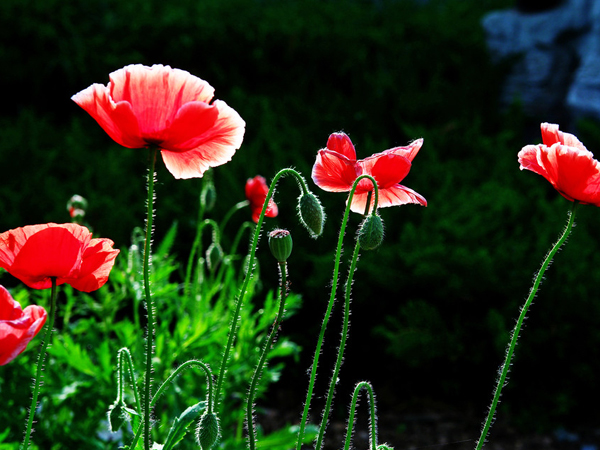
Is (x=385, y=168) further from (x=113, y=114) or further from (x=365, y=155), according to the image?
(x=365, y=155)

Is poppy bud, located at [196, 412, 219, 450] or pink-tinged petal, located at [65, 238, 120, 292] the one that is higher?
pink-tinged petal, located at [65, 238, 120, 292]

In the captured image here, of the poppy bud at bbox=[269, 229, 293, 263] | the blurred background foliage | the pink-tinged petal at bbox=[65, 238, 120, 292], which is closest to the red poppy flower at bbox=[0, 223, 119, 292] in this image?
the pink-tinged petal at bbox=[65, 238, 120, 292]

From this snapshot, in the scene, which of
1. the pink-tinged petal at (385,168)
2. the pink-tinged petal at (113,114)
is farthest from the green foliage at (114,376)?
the pink-tinged petal at (113,114)

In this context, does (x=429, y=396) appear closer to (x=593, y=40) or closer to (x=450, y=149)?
(x=450, y=149)

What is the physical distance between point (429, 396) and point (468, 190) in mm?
984

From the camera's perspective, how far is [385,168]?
1.09 meters

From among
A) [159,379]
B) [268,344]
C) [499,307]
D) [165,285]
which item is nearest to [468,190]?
[499,307]

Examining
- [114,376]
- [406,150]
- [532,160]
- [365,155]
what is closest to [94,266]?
[406,150]

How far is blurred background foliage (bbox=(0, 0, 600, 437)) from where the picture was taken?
2.79 meters

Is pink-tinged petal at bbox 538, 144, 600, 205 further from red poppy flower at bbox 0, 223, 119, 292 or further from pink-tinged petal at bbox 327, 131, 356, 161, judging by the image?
red poppy flower at bbox 0, 223, 119, 292

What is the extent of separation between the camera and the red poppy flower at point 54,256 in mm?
982

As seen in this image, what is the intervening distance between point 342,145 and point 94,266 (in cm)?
41

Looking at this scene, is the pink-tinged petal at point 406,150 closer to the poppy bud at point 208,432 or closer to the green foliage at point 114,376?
the poppy bud at point 208,432

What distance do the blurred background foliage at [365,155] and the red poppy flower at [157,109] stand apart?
1.59 meters
